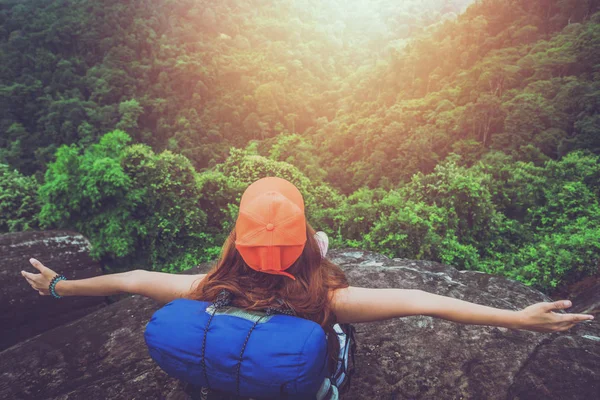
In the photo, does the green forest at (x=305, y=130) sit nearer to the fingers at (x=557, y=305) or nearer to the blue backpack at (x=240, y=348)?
the fingers at (x=557, y=305)

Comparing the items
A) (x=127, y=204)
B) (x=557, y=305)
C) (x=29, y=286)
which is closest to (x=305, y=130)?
(x=127, y=204)

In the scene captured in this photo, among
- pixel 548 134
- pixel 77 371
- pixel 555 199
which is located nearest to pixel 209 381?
pixel 77 371

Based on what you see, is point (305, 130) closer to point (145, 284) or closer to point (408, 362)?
point (408, 362)

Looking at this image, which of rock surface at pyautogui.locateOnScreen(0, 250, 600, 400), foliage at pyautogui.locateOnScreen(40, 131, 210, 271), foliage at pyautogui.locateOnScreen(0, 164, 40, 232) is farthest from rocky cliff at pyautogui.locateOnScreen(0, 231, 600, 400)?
foliage at pyautogui.locateOnScreen(0, 164, 40, 232)

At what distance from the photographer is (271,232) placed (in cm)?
110

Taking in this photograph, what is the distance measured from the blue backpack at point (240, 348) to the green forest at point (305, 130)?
15.4 ft

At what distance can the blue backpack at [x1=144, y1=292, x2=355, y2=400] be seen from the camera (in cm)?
100

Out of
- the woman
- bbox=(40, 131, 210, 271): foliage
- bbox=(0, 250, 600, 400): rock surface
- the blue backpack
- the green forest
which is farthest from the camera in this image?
bbox=(40, 131, 210, 271): foliage

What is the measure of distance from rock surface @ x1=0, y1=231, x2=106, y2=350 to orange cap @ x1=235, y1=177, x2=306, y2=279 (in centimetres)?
505

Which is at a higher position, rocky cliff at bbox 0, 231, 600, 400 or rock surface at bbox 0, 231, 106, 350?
rocky cliff at bbox 0, 231, 600, 400

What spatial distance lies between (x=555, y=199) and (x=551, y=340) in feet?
23.7

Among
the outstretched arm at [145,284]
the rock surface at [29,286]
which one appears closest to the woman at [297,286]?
the outstretched arm at [145,284]

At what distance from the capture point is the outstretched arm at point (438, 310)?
113cm

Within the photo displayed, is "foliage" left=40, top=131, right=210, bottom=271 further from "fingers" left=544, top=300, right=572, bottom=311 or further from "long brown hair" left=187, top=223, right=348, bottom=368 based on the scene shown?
"fingers" left=544, top=300, right=572, bottom=311
